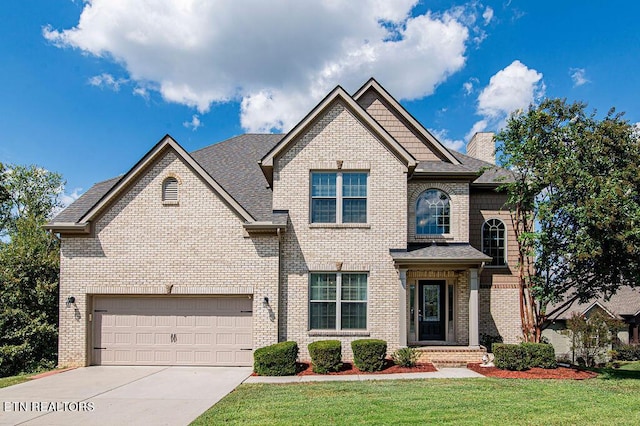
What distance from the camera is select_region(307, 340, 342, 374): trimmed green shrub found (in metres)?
13.5

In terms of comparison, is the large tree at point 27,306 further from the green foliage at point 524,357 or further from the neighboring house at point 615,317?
the neighboring house at point 615,317

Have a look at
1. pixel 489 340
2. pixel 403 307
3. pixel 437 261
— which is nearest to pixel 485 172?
pixel 437 261

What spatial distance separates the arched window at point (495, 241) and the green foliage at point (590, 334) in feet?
30.5

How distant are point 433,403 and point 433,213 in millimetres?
8217

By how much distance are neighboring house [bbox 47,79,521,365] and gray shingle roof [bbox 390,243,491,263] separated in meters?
0.04

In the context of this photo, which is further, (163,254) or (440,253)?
(440,253)

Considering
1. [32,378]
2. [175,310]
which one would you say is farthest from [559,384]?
[32,378]

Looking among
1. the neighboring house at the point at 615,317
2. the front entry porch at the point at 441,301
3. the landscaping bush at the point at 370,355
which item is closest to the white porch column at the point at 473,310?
the front entry porch at the point at 441,301

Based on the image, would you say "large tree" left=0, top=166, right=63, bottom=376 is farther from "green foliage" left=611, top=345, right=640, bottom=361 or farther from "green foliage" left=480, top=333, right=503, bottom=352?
"green foliage" left=611, top=345, right=640, bottom=361

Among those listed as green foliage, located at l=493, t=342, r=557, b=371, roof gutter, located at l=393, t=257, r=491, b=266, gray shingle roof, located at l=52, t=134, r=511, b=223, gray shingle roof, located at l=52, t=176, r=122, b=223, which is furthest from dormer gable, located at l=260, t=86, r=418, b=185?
green foliage, located at l=493, t=342, r=557, b=371

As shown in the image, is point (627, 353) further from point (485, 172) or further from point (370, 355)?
point (370, 355)

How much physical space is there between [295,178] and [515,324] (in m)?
9.38

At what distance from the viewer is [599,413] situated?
28.6ft

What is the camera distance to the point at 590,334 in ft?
77.3
